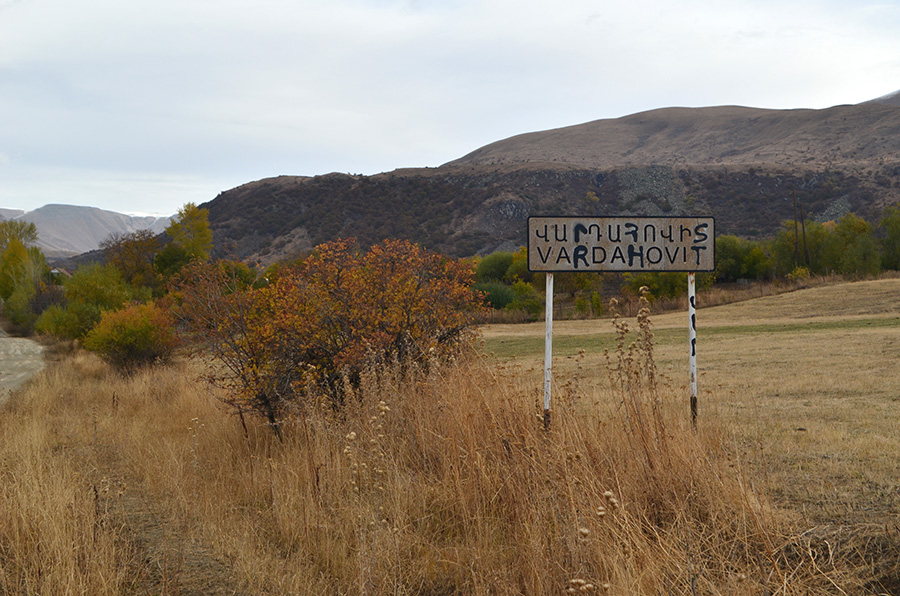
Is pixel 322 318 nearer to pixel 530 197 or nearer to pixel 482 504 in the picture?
pixel 482 504

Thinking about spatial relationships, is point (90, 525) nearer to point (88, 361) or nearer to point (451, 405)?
point (451, 405)

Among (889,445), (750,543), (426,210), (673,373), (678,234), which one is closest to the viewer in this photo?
(750,543)

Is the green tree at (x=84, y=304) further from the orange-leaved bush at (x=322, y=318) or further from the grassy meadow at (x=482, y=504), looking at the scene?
the grassy meadow at (x=482, y=504)

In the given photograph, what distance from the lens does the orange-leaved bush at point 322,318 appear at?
934 cm

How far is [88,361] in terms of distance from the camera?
22125 mm

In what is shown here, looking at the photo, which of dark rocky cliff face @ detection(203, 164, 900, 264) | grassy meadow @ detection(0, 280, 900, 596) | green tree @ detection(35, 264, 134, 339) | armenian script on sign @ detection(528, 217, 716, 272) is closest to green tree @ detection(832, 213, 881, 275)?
dark rocky cliff face @ detection(203, 164, 900, 264)

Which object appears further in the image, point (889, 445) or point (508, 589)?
point (889, 445)

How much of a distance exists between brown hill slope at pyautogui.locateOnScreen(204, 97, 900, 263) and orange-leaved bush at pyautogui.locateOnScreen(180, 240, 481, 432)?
7395cm

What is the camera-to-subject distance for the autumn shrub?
19891 millimetres

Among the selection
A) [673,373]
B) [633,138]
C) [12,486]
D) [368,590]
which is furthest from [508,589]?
[633,138]

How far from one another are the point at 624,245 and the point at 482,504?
2553 millimetres

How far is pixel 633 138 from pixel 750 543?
203065mm

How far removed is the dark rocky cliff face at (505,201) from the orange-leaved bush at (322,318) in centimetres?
8088

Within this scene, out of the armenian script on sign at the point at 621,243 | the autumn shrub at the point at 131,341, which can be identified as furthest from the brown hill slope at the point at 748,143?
the armenian script on sign at the point at 621,243
